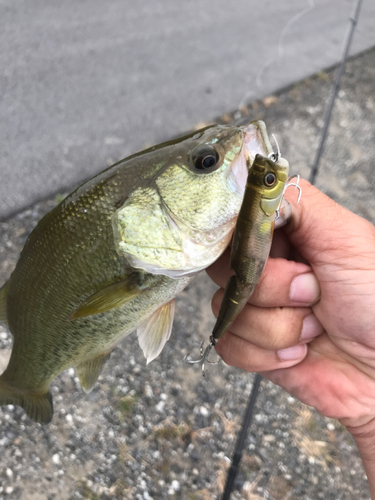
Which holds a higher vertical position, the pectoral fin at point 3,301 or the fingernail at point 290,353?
the pectoral fin at point 3,301

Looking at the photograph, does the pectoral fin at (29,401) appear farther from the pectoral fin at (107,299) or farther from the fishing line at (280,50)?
the fishing line at (280,50)

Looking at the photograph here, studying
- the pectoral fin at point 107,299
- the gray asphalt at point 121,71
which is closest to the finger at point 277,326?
the pectoral fin at point 107,299

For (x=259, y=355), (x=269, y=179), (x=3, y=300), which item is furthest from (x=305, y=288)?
(x=3, y=300)

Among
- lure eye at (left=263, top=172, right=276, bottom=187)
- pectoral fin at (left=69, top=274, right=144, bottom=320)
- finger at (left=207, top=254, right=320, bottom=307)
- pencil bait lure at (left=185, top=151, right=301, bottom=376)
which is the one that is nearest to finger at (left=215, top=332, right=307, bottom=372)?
finger at (left=207, top=254, right=320, bottom=307)

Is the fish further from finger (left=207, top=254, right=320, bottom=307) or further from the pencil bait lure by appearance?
finger (left=207, top=254, right=320, bottom=307)

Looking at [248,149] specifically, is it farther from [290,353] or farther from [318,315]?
[290,353]

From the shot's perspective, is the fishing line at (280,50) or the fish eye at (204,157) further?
the fishing line at (280,50)
